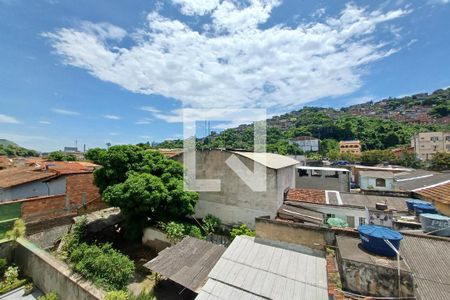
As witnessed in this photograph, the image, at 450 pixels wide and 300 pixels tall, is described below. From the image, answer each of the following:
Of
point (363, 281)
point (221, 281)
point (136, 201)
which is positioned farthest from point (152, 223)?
point (363, 281)

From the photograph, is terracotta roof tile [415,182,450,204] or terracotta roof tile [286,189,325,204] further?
terracotta roof tile [286,189,325,204]

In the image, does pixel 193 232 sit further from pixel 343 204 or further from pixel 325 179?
pixel 325 179

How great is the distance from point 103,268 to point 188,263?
266 cm

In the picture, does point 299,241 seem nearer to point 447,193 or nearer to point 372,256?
point 372,256

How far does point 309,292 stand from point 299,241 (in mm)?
1955

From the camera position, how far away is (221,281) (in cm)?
609

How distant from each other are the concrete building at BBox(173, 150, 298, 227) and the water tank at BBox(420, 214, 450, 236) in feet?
19.6

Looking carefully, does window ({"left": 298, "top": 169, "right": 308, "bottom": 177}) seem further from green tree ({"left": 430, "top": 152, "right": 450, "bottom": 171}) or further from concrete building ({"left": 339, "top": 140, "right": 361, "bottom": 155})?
concrete building ({"left": 339, "top": 140, "right": 361, "bottom": 155})

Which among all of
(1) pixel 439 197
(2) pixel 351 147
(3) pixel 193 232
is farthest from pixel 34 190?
(2) pixel 351 147

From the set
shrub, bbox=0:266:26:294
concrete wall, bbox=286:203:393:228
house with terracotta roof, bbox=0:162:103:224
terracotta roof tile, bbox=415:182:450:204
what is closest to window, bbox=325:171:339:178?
terracotta roof tile, bbox=415:182:450:204

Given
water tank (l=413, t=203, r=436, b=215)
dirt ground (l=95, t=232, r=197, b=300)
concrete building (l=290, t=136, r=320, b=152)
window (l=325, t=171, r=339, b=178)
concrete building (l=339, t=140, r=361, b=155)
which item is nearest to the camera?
dirt ground (l=95, t=232, r=197, b=300)

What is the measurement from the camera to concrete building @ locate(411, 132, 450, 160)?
1972 inches

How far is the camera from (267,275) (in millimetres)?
6117

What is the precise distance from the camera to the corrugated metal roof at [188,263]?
6.99 metres
